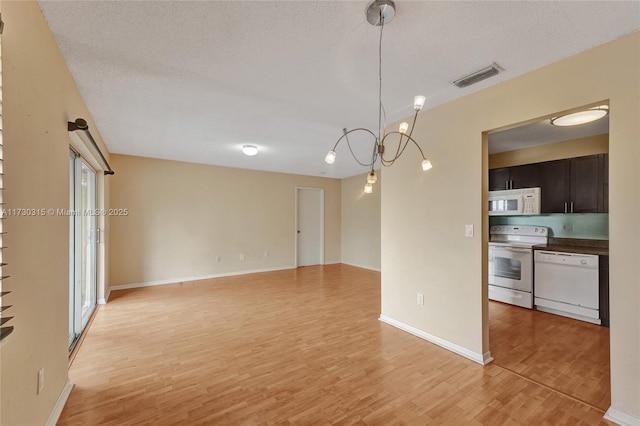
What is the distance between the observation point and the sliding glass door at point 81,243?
2.70 m

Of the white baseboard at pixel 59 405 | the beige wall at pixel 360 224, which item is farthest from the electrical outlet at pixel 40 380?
the beige wall at pixel 360 224

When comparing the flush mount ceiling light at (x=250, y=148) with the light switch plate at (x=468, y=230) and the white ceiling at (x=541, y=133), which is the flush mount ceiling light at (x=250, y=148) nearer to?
the light switch plate at (x=468, y=230)

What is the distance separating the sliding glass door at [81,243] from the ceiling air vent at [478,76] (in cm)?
369

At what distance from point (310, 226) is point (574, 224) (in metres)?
5.18

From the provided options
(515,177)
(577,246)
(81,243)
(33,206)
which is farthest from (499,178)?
(81,243)

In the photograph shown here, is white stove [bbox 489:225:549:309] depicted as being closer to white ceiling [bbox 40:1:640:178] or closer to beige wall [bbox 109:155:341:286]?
white ceiling [bbox 40:1:640:178]

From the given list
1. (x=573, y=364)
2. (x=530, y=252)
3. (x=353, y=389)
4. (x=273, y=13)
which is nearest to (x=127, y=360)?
(x=353, y=389)

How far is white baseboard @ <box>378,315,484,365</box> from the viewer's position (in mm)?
2420

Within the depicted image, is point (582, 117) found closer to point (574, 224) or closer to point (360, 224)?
point (574, 224)

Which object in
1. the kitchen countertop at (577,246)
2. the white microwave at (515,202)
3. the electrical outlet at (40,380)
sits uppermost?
the white microwave at (515,202)

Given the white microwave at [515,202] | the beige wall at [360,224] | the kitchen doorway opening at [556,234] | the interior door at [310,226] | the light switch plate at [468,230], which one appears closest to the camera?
the kitchen doorway opening at [556,234]

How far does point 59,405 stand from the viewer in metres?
1.79

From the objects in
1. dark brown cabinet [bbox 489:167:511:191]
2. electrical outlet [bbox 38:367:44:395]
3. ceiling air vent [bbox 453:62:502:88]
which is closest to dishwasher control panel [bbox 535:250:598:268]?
dark brown cabinet [bbox 489:167:511:191]

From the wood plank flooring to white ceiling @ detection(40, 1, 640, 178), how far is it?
222 centimetres
